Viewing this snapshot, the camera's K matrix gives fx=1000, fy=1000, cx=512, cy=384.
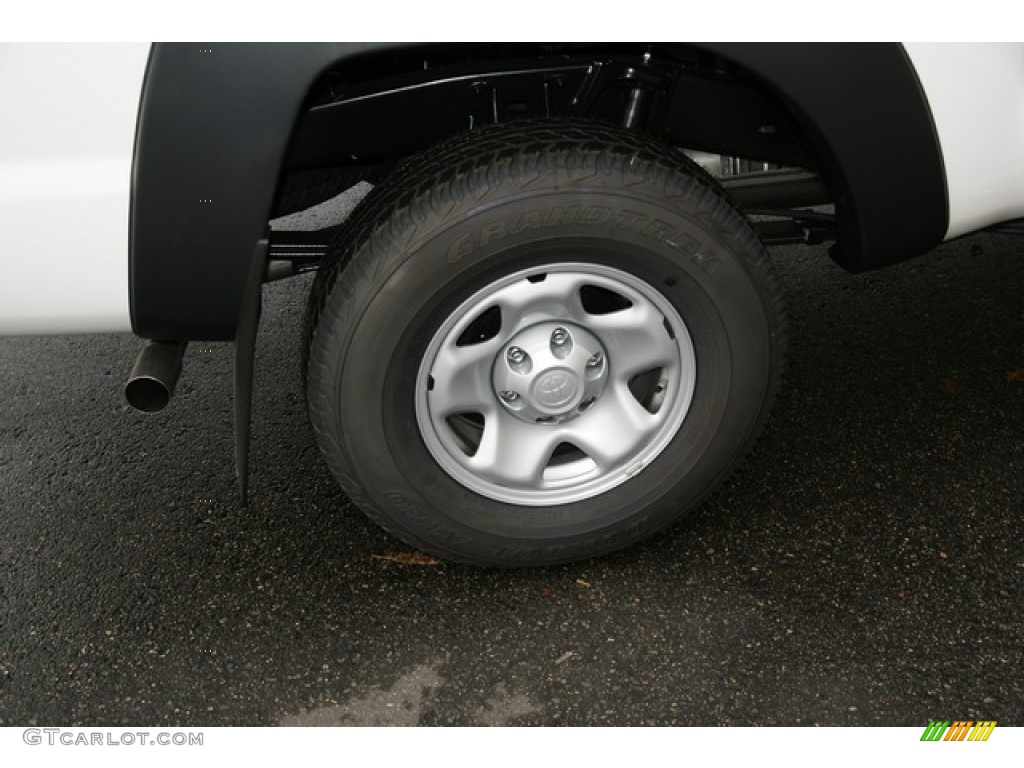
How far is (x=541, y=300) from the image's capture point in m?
2.04

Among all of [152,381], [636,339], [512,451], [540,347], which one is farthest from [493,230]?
[152,381]

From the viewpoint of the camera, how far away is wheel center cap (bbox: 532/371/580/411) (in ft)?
7.00

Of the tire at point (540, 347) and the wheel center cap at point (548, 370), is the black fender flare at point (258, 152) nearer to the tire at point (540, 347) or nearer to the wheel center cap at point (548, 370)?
the tire at point (540, 347)

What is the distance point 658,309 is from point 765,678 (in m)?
0.78

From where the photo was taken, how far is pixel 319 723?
1985mm

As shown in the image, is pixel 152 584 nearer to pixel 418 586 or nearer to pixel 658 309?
pixel 418 586

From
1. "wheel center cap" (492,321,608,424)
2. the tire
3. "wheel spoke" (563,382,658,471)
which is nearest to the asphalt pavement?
the tire

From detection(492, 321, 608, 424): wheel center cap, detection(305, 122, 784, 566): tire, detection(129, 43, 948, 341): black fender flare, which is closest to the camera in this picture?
detection(129, 43, 948, 341): black fender flare

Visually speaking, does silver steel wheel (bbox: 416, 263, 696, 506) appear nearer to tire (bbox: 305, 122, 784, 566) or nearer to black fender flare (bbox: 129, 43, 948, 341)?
tire (bbox: 305, 122, 784, 566)

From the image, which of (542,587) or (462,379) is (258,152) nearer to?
(462,379)

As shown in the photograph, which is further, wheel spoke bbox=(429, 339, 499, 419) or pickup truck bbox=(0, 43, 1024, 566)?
wheel spoke bbox=(429, 339, 499, 419)

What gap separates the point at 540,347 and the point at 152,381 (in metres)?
0.82

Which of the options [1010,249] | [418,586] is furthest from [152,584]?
[1010,249]

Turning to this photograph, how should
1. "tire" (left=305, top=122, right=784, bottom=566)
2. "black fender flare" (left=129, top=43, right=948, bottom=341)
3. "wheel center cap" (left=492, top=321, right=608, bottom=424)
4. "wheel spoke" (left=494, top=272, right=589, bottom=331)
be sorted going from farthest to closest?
"wheel center cap" (left=492, top=321, right=608, bottom=424) < "wheel spoke" (left=494, top=272, right=589, bottom=331) < "tire" (left=305, top=122, right=784, bottom=566) < "black fender flare" (left=129, top=43, right=948, bottom=341)
